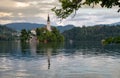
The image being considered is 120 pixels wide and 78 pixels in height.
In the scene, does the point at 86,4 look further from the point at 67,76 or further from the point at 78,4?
the point at 67,76

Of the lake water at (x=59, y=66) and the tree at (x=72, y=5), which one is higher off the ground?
the tree at (x=72, y=5)

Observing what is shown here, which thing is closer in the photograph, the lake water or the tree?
the tree

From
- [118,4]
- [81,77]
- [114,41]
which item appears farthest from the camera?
[81,77]

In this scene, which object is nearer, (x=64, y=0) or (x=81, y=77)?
(x=64, y=0)

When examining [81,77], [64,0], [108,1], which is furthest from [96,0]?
[81,77]

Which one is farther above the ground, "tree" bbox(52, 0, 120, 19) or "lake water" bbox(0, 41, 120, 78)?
"tree" bbox(52, 0, 120, 19)

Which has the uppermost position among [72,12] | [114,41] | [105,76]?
[72,12]

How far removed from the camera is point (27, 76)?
46.1 m

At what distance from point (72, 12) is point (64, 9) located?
0.38 meters

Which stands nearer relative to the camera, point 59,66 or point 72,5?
point 72,5

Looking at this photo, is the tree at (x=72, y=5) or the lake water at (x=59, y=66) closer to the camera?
the tree at (x=72, y=5)

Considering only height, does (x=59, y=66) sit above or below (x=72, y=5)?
below

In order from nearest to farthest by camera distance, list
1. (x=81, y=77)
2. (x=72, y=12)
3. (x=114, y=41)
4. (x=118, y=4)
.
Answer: (x=114, y=41) < (x=118, y=4) < (x=72, y=12) < (x=81, y=77)

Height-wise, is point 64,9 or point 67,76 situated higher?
A: point 64,9
